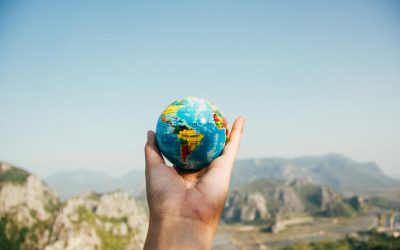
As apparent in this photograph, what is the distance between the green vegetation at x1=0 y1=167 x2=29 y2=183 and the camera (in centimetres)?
13015

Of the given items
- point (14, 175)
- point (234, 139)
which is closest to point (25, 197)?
point (14, 175)

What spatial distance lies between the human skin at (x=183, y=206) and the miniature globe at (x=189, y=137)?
1.53 m

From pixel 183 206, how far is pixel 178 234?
16.7 inches

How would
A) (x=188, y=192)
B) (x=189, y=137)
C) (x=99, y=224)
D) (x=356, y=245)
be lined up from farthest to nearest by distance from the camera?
(x=99, y=224) < (x=356, y=245) < (x=189, y=137) < (x=188, y=192)

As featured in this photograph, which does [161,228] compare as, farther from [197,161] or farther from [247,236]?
[247,236]

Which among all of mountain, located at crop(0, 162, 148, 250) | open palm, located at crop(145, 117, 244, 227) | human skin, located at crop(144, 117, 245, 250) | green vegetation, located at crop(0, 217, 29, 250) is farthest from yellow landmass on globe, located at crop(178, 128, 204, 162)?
green vegetation, located at crop(0, 217, 29, 250)

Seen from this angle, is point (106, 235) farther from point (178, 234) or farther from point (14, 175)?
point (178, 234)

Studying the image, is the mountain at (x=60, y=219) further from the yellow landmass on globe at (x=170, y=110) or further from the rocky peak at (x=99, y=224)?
the yellow landmass on globe at (x=170, y=110)

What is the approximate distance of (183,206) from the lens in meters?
3.88

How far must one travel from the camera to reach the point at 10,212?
113m

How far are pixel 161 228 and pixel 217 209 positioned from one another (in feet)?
2.49

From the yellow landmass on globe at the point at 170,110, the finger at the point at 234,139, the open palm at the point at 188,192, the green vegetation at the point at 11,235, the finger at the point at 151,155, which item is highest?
the yellow landmass on globe at the point at 170,110

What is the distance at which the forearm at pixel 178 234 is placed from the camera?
3.41 m

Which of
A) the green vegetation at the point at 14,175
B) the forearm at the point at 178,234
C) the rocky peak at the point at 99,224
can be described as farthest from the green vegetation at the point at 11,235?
the forearm at the point at 178,234
